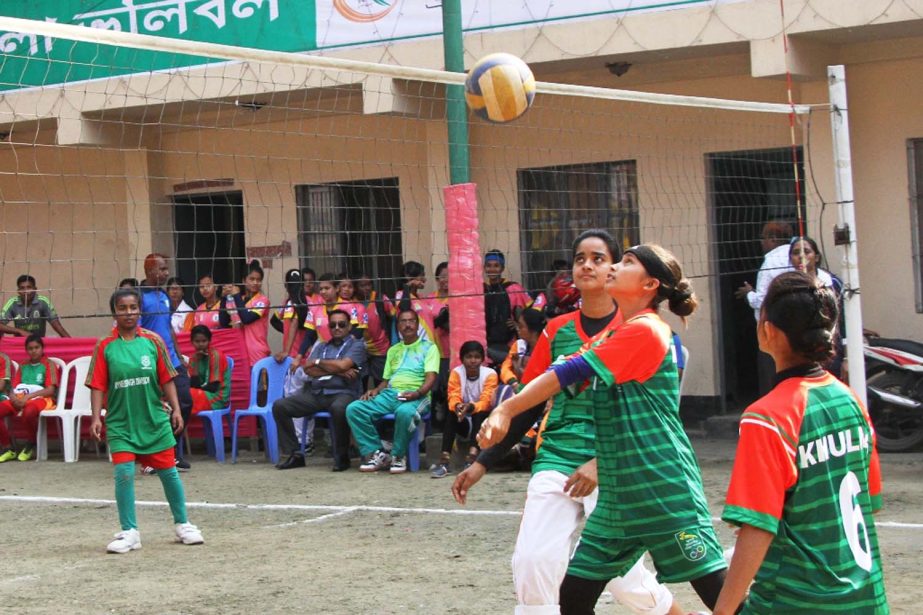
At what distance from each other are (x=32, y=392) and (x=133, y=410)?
18.6 feet

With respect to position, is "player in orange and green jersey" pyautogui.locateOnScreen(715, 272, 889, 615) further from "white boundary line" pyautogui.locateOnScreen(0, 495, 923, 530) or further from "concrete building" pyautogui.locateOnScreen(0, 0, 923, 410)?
"concrete building" pyautogui.locateOnScreen(0, 0, 923, 410)

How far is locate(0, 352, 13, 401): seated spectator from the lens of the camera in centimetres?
1338

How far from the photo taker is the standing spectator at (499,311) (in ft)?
39.4

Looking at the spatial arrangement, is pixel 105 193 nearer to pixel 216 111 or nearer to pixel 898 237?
pixel 216 111

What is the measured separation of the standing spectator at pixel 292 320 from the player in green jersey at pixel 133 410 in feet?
14.3

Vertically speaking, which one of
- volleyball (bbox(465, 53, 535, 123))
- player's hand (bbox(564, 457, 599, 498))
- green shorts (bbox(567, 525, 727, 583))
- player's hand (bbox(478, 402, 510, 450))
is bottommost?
green shorts (bbox(567, 525, 727, 583))

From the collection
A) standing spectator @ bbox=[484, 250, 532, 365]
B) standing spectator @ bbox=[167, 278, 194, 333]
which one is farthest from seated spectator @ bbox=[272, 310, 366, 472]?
standing spectator @ bbox=[167, 278, 194, 333]

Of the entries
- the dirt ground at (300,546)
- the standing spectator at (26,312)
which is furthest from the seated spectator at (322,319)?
the standing spectator at (26,312)

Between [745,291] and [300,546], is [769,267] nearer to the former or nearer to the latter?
[745,291]

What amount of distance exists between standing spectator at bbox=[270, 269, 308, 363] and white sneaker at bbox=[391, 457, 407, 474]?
208cm

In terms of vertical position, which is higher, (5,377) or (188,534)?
(5,377)

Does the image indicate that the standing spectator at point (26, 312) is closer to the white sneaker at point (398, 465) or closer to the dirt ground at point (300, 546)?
the dirt ground at point (300, 546)

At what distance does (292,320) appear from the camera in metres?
13.2

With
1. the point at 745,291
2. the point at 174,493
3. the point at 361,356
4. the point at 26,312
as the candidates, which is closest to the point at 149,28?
the point at 26,312
